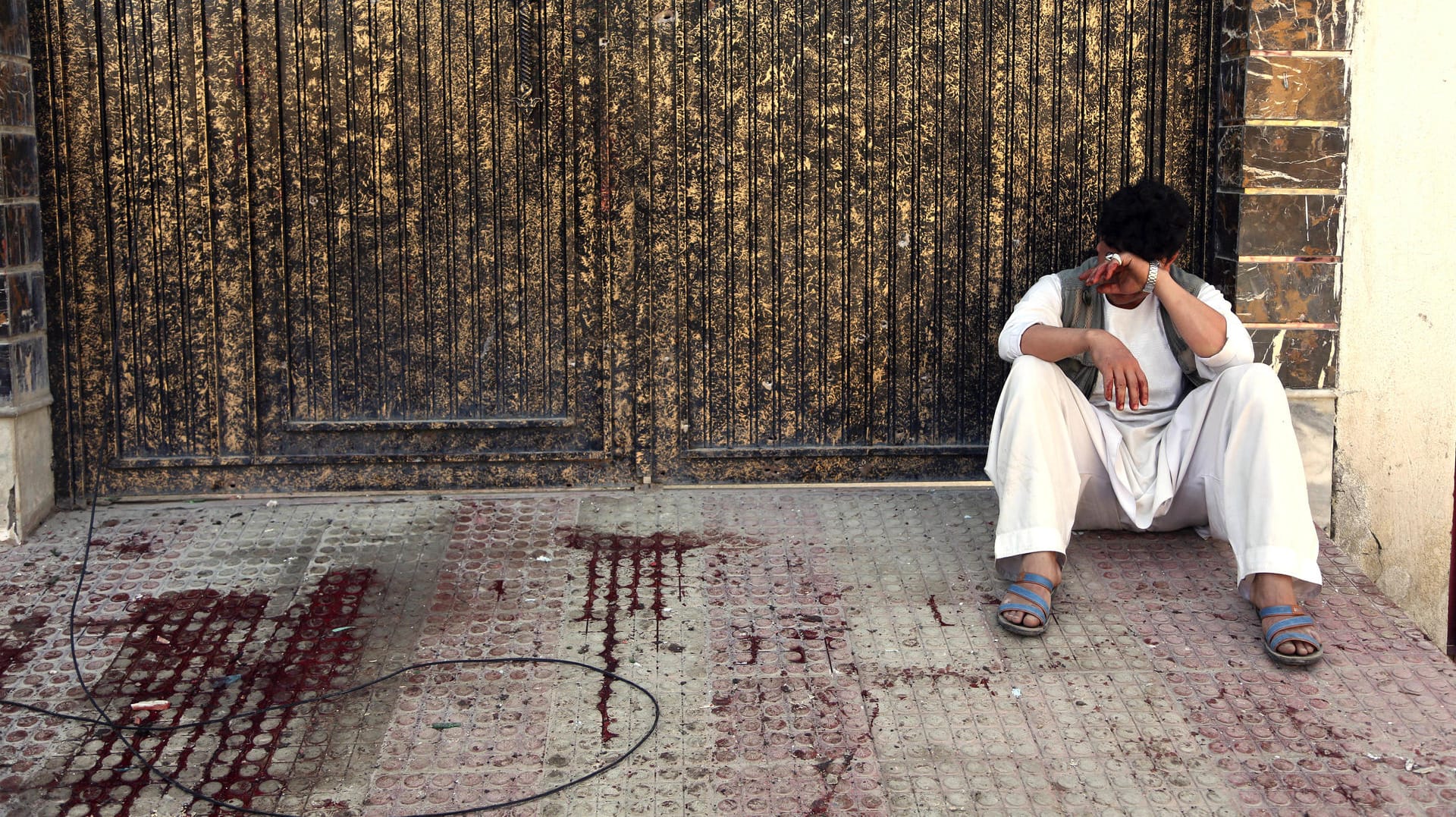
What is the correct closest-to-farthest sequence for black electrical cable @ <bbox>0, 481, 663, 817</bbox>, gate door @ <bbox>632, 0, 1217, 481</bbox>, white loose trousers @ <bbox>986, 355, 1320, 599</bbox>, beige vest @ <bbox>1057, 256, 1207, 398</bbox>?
black electrical cable @ <bbox>0, 481, 663, 817</bbox>
white loose trousers @ <bbox>986, 355, 1320, 599</bbox>
beige vest @ <bbox>1057, 256, 1207, 398</bbox>
gate door @ <bbox>632, 0, 1217, 481</bbox>

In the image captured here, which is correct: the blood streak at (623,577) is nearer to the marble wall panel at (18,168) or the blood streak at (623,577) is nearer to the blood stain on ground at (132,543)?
the blood stain on ground at (132,543)

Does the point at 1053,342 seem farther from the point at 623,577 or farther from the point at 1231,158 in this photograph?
A: the point at 623,577

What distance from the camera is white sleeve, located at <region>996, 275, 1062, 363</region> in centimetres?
409

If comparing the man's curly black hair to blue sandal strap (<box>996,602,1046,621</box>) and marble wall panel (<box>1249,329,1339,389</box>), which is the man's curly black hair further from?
blue sandal strap (<box>996,602,1046,621</box>)

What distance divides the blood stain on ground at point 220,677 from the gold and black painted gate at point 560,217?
92 centimetres

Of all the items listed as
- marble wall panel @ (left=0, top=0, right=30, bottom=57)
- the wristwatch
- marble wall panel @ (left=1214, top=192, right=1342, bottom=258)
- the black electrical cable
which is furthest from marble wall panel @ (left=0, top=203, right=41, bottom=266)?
marble wall panel @ (left=1214, top=192, right=1342, bottom=258)

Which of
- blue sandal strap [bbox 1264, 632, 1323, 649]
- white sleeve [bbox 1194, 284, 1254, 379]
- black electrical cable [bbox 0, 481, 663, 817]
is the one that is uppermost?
white sleeve [bbox 1194, 284, 1254, 379]

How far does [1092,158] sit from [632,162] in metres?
1.55

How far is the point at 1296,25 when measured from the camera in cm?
452

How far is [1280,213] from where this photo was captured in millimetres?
4598

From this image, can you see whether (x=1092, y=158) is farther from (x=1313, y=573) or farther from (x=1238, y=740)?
(x=1238, y=740)

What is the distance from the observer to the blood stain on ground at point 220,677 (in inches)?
120

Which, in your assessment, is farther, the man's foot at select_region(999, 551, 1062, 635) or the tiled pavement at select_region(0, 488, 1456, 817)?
the man's foot at select_region(999, 551, 1062, 635)

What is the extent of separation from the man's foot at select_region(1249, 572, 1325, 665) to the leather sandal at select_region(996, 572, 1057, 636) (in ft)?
1.74
